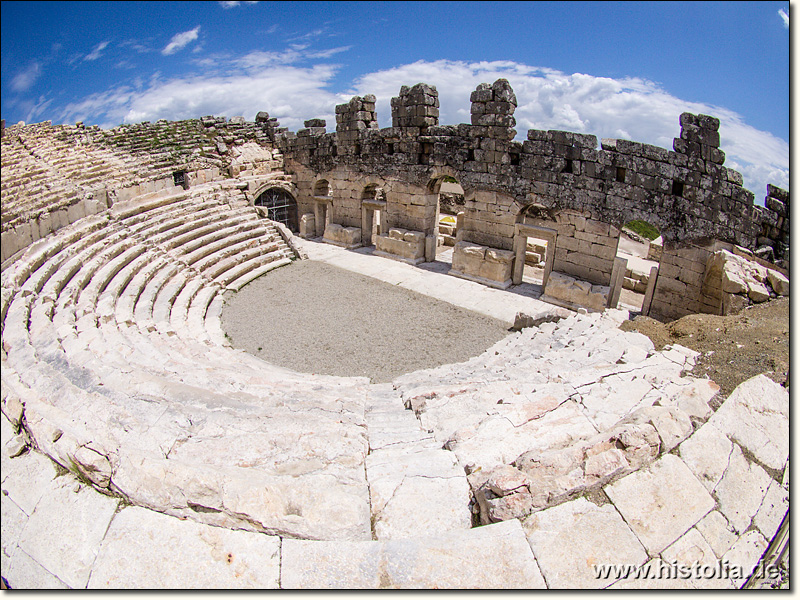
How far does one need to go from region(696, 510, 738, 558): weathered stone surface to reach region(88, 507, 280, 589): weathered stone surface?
297cm

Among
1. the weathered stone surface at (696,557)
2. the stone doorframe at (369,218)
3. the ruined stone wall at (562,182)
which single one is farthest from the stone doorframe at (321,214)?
the weathered stone surface at (696,557)

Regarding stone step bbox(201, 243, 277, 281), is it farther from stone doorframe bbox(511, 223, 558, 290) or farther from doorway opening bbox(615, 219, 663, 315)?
doorway opening bbox(615, 219, 663, 315)

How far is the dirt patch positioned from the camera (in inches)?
210

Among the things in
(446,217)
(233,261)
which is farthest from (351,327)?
(446,217)

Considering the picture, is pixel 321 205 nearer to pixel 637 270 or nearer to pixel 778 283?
pixel 637 270

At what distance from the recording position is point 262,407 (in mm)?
5355

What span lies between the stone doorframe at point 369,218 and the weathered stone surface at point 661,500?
12.3 meters

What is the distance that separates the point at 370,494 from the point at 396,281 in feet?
31.5

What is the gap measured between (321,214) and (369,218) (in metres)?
2.35

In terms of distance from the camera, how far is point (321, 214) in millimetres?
17109

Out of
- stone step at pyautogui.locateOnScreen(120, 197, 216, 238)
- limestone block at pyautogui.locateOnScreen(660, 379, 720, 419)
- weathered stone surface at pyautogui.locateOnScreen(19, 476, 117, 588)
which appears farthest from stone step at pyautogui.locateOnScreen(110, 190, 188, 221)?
limestone block at pyautogui.locateOnScreen(660, 379, 720, 419)

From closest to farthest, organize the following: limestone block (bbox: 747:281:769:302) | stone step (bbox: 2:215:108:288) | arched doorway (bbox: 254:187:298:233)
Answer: limestone block (bbox: 747:281:769:302) → stone step (bbox: 2:215:108:288) → arched doorway (bbox: 254:187:298:233)

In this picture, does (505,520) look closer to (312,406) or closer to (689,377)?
(312,406)

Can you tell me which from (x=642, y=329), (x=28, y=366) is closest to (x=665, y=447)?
(x=642, y=329)
